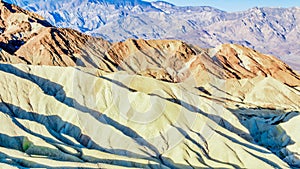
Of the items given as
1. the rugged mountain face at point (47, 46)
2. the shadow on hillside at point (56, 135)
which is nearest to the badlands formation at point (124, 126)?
the shadow on hillside at point (56, 135)

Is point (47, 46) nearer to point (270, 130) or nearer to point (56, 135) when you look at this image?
point (56, 135)

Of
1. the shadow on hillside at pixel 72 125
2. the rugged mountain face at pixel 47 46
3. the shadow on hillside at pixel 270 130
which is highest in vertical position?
the shadow on hillside at pixel 72 125

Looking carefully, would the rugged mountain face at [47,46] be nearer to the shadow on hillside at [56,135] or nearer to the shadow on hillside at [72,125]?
the shadow on hillside at [72,125]

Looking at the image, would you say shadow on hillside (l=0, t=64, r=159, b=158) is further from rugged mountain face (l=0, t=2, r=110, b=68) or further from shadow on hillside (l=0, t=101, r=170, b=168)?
rugged mountain face (l=0, t=2, r=110, b=68)

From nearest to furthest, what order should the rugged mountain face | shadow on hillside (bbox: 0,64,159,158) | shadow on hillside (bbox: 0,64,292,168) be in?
1. shadow on hillside (bbox: 0,64,292,168)
2. shadow on hillside (bbox: 0,64,159,158)
3. the rugged mountain face

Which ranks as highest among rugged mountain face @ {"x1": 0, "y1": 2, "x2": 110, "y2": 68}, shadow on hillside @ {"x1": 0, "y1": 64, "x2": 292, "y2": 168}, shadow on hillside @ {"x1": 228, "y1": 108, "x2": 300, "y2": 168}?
shadow on hillside @ {"x1": 0, "y1": 64, "x2": 292, "y2": 168}

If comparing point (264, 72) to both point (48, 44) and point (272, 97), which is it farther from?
point (48, 44)

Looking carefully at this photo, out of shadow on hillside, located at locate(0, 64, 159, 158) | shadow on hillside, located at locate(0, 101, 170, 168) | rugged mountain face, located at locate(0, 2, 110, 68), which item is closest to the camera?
shadow on hillside, located at locate(0, 101, 170, 168)

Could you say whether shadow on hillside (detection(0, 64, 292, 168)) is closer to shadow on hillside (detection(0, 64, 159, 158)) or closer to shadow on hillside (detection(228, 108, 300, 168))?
shadow on hillside (detection(0, 64, 159, 158))

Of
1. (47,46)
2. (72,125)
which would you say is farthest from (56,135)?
(47,46)

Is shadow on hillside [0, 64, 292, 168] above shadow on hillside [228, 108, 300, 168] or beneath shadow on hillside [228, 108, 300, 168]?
above

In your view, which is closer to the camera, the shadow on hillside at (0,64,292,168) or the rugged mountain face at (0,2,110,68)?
the shadow on hillside at (0,64,292,168)

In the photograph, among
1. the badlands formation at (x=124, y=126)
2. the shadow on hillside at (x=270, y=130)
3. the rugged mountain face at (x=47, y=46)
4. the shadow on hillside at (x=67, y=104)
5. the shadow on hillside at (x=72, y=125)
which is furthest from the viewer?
the rugged mountain face at (x=47, y=46)

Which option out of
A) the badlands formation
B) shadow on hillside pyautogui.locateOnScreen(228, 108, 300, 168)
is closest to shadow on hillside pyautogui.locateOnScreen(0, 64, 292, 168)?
the badlands formation
